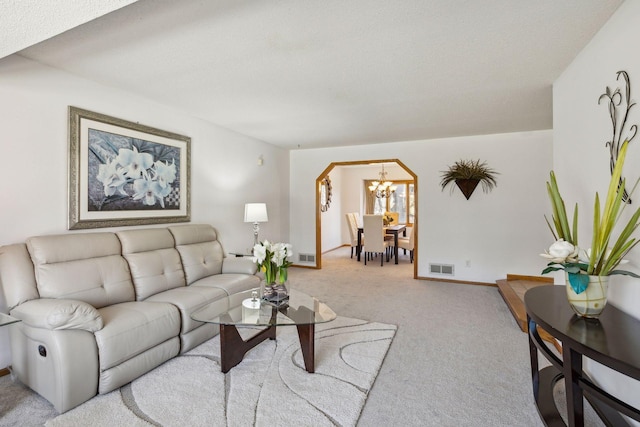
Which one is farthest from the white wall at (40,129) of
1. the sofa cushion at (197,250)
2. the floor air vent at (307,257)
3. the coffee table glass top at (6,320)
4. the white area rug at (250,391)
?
the floor air vent at (307,257)

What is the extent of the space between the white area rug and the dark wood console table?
3.42 ft

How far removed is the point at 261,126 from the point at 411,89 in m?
2.17

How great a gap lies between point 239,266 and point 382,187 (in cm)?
558

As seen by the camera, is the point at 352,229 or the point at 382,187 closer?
the point at 352,229

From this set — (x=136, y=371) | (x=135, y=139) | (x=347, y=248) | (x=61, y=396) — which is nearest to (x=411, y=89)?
(x=135, y=139)

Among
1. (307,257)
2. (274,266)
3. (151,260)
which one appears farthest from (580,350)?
(307,257)

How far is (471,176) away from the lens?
16.0 ft

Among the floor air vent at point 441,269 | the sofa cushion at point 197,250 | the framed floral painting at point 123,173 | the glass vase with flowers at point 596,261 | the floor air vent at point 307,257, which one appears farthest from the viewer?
the floor air vent at point 307,257

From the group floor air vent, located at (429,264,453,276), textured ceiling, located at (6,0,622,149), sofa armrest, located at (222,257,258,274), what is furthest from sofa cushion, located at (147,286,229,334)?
floor air vent, located at (429,264,453,276)

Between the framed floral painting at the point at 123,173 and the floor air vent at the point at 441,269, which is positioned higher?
the framed floral painting at the point at 123,173

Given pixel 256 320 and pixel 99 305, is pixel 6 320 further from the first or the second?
pixel 256 320

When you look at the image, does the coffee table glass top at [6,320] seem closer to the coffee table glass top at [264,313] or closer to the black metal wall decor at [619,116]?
the coffee table glass top at [264,313]

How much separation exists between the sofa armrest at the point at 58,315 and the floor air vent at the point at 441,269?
4639mm

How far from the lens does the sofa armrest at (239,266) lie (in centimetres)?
353
